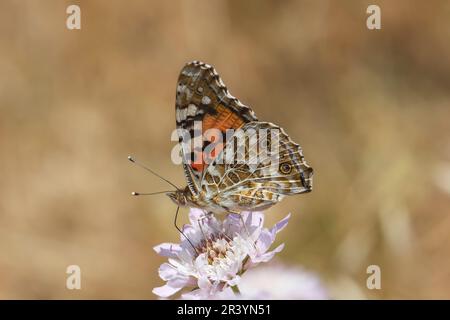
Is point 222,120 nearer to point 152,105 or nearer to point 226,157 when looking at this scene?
point 226,157

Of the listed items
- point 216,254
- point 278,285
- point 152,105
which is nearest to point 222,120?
point 216,254

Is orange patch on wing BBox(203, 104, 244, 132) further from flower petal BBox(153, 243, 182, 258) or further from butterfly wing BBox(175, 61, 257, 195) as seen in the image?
flower petal BBox(153, 243, 182, 258)

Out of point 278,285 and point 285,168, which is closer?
point 285,168

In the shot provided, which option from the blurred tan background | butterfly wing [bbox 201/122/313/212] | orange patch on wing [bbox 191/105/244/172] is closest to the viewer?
butterfly wing [bbox 201/122/313/212]

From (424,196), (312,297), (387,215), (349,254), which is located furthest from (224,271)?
(424,196)

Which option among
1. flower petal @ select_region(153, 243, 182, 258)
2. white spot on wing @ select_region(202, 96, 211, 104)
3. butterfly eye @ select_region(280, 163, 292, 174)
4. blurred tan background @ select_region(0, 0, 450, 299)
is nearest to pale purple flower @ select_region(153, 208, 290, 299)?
flower petal @ select_region(153, 243, 182, 258)

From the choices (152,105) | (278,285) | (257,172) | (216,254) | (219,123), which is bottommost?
(278,285)

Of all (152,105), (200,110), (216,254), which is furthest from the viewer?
(152,105)
